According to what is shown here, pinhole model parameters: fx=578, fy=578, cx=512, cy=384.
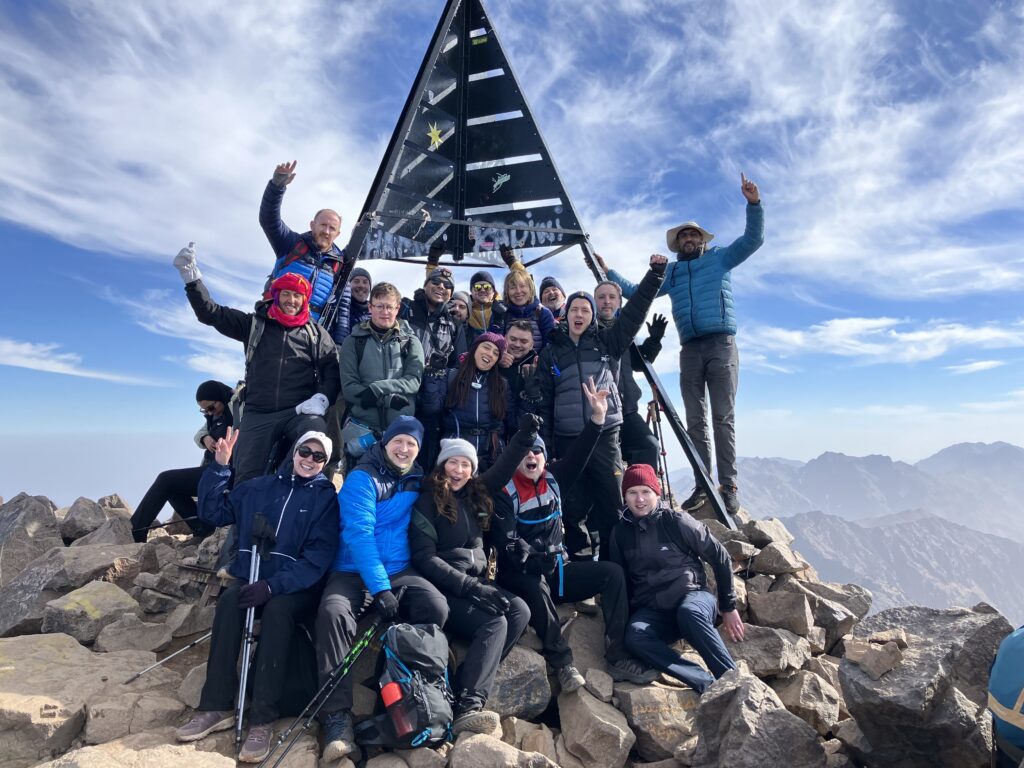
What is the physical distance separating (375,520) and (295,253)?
4.65m

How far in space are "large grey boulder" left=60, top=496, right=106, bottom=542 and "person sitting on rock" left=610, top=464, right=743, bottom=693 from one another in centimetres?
982

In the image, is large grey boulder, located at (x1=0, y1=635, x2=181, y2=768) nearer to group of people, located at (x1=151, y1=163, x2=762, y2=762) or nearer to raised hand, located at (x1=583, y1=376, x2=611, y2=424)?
group of people, located at (x1=151, y1=163, x2=762, y2=762)

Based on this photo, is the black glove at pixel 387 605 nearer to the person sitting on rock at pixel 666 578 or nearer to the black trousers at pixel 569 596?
the black trousers at pixel 569 596

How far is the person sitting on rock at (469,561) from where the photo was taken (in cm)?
523


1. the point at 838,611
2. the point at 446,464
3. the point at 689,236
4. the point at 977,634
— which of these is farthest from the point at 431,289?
the point at 977,634

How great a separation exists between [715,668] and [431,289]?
255 inches

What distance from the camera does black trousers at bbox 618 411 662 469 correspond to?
28.0 ft

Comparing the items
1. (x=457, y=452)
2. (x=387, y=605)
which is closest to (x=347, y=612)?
(x=387, y=605)

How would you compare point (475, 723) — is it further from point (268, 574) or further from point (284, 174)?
point (284, 174)

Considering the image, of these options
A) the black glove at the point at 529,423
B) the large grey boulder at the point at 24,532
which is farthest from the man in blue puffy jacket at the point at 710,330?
the large grey boulder at the point at 24,532

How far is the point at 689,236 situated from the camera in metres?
9.88

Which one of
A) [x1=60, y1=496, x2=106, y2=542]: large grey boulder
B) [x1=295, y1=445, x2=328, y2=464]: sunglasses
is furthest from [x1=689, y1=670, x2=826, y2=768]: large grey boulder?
[x1=60, y1=496, x2=106, y2=542]: large grey boulder

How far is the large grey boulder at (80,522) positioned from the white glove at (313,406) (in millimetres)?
6503

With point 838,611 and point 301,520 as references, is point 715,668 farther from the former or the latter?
point 301,520
